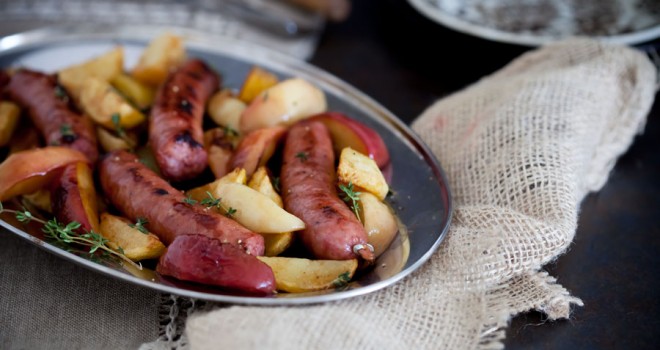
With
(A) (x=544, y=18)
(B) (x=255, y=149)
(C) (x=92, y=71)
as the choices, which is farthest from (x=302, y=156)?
(A) (x=544, y=18)

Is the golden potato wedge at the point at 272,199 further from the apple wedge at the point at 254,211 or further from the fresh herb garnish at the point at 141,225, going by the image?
the fresh herb garnish at the point at 141,225

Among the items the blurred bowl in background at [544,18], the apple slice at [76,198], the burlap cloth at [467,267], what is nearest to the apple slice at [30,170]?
the apple slice at [76,198]

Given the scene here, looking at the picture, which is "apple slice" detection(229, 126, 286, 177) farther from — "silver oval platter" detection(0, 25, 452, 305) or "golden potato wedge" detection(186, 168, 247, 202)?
"silver oval platter" detection(0, 25, 452, 305)

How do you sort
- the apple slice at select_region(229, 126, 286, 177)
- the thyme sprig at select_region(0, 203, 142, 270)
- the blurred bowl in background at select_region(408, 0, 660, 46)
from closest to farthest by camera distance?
the thyme sprig at select_region(0, 203, 142, 270) → the apple slice at select_region(229, 126, 286, 177) → the blurred bowl in background at select_region(408, 0, 660, 46)

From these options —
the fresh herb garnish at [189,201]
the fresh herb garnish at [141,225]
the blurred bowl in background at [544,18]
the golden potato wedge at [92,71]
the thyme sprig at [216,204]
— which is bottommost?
the fresh herb garnish at [141,225]

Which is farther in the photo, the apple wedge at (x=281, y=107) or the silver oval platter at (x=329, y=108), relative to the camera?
the apple wedge at (x=281, y=107)

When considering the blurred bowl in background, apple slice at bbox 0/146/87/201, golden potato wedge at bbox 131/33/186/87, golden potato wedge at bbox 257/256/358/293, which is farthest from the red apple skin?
the blurred bowl in background
